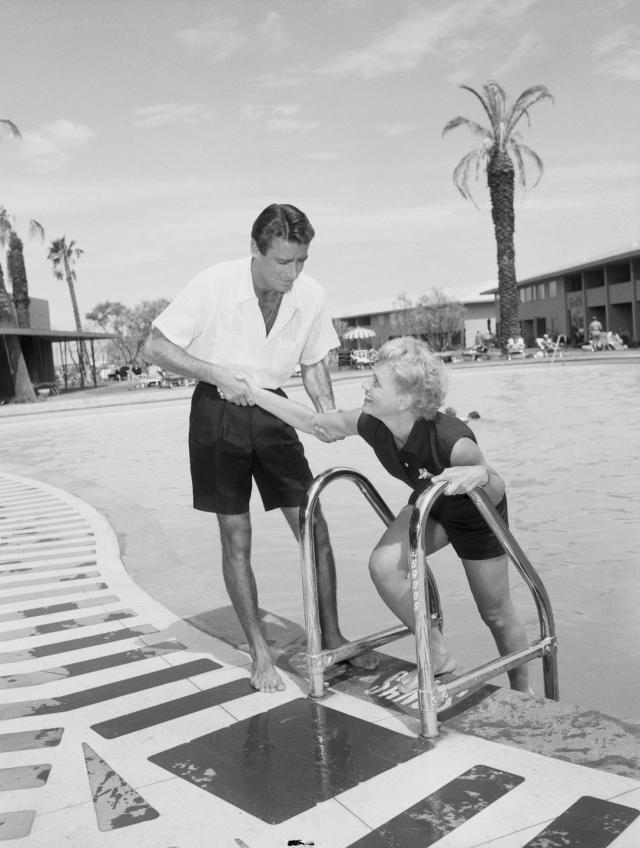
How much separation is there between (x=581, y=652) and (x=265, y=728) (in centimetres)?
232

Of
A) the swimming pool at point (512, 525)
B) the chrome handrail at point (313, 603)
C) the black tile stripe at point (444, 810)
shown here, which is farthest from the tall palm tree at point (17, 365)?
the black tile stripe at point (444, 810)

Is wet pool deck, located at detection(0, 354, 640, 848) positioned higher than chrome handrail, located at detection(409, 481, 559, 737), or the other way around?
chrome handrail, located at detection(409, 481, 559, 737)

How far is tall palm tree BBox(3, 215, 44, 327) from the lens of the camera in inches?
1654

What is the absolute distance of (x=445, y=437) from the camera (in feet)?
11.2

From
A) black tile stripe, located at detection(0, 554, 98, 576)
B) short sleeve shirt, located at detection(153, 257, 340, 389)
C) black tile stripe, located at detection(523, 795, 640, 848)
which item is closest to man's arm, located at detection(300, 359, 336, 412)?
short sleeve shirt, located at detection(153, 257, 340, 389)

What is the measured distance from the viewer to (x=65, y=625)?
480 cm

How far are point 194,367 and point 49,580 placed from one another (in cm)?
284

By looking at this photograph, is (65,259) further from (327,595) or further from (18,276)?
(327,595)

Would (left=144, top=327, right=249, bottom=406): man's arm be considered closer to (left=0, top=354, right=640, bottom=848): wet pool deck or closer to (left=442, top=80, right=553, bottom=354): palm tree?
(left=0, top=354, right=640, bottom=848): wet pool deck

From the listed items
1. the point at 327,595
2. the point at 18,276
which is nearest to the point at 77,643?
the point at 327,595

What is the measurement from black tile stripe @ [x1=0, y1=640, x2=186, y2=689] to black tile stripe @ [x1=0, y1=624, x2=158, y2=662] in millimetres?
226

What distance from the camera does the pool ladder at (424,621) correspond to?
3.05 metres

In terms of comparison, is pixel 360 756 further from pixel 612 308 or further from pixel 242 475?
pixel 612 308

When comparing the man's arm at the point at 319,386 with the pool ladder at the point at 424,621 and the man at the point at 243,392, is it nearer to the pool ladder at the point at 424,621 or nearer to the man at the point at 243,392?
the man at the point at 243,392
